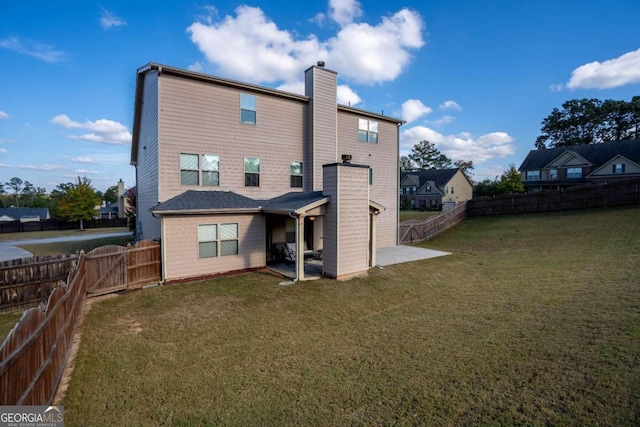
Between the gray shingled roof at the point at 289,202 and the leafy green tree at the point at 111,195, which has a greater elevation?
the leafy green tree at the point at 111,195

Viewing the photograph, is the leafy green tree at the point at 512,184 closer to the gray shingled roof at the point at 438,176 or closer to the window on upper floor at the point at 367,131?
the gray shingled roof at the point at 438,176

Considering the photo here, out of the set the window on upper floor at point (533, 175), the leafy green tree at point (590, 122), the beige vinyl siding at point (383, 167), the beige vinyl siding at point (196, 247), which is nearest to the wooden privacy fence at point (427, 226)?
the beige vinyl siding at point (383, 167)

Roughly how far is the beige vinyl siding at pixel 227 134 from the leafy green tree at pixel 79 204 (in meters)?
31.2

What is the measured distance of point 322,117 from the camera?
14.9 m

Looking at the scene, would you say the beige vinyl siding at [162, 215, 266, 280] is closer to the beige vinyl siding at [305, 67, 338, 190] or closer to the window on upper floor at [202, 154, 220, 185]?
the window on upper floor at [202, 154, 220, 185]

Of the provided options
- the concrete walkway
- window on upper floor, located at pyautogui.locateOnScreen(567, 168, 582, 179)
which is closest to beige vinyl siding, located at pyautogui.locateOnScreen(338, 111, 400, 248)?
the concrete walkway

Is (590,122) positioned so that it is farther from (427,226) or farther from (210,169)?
(210,169)

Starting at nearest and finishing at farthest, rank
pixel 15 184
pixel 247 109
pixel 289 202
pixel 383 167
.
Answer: pixel 289 202 < pixel 247 109 < pixel 383 167 < pixel 15 184

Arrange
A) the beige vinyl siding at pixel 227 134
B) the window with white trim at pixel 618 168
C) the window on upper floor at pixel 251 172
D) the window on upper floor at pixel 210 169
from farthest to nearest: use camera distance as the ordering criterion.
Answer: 1. the window with white trim at pixel 618 168
2. the window on upper floor at pixel 251 172
3. the window on upper floor at pixel 210 169
4. the beige vinyl siding at pixel 227 134

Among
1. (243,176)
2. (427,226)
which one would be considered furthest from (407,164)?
(243,176)

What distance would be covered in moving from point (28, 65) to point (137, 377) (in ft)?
67.2

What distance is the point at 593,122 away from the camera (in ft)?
184

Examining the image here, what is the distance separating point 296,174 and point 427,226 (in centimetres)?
1097

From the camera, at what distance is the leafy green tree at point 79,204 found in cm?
3378
